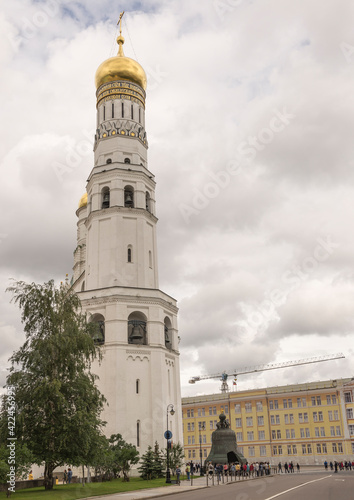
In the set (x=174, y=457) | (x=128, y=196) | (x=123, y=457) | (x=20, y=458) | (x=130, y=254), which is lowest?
(x=174, y=457)

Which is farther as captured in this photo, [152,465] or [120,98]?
[120,98]

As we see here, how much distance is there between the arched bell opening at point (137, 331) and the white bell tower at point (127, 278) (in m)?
0.09

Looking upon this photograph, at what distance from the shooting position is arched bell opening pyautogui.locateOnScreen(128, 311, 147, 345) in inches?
1665

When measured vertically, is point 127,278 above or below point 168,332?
above

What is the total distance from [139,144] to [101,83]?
8.07 m

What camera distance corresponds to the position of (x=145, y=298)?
43.2m

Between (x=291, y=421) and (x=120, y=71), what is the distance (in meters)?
55.8

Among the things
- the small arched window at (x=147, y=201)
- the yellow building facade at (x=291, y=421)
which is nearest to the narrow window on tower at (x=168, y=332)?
the small arched window at (x=147, y=201)

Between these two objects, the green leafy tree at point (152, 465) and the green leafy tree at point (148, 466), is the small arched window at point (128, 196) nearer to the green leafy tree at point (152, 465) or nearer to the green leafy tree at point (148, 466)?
the green leafy tree at point (152, 465)

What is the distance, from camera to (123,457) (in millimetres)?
34281

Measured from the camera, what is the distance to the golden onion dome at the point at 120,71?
52.2 metres

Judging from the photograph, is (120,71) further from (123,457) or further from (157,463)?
(157,463)

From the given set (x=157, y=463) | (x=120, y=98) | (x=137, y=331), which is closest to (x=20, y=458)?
(x=157, y=463)

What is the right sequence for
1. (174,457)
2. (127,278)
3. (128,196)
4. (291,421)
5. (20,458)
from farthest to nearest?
(291,421) < (128,196) < (127,278) < (174,457) < (20,458)
